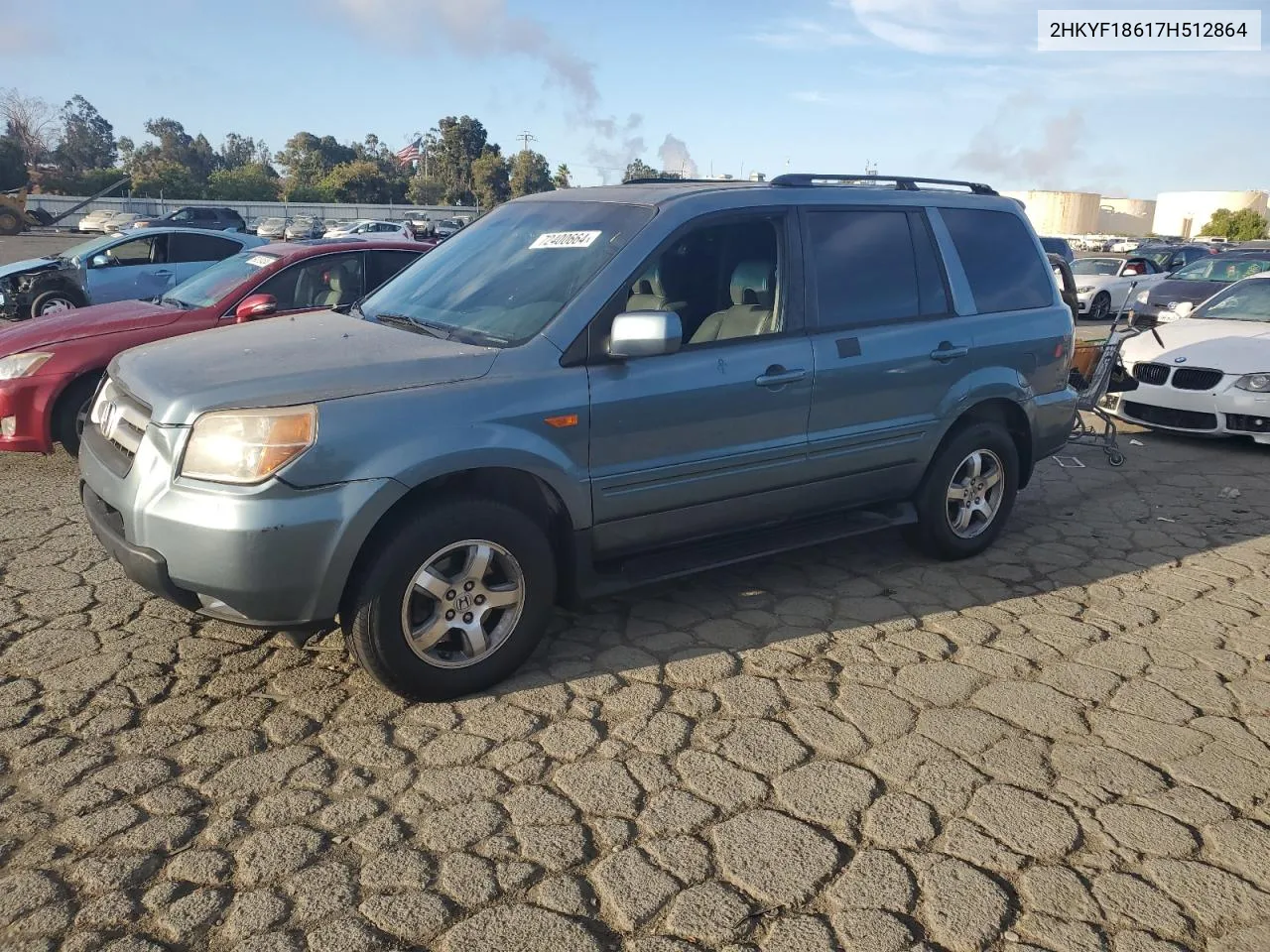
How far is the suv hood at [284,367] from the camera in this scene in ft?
11.6

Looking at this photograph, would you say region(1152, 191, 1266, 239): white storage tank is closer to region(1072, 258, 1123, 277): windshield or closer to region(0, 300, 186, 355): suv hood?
region(1072, 258, 1123, 277): windshield

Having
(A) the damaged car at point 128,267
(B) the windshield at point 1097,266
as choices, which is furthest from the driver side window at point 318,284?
(B) the windshield at point 1097,266

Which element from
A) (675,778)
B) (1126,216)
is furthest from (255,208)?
(1126,216)

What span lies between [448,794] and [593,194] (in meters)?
2.82

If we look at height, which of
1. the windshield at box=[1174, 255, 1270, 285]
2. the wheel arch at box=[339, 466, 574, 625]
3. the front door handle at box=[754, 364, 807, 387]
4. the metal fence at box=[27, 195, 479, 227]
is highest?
the metal fence at box=[27, 195, 479, 227]

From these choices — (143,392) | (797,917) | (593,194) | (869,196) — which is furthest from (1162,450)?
(143,392)

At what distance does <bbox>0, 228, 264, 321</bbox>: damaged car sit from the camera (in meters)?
11.8

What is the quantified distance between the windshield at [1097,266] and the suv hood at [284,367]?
2054 centimetres

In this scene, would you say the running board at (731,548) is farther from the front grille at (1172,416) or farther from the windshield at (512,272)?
the front grille at (1172,416)

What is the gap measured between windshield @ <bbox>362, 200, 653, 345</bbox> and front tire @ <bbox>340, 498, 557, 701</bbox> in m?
0.77

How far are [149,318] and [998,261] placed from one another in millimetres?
5558

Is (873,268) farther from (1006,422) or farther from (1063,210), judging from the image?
(1063,210)

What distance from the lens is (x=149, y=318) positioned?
23.4 ft

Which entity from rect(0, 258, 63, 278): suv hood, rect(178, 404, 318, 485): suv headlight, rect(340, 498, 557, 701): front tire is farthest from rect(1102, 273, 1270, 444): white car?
rect(0, 258, 63, 278): suv hood
